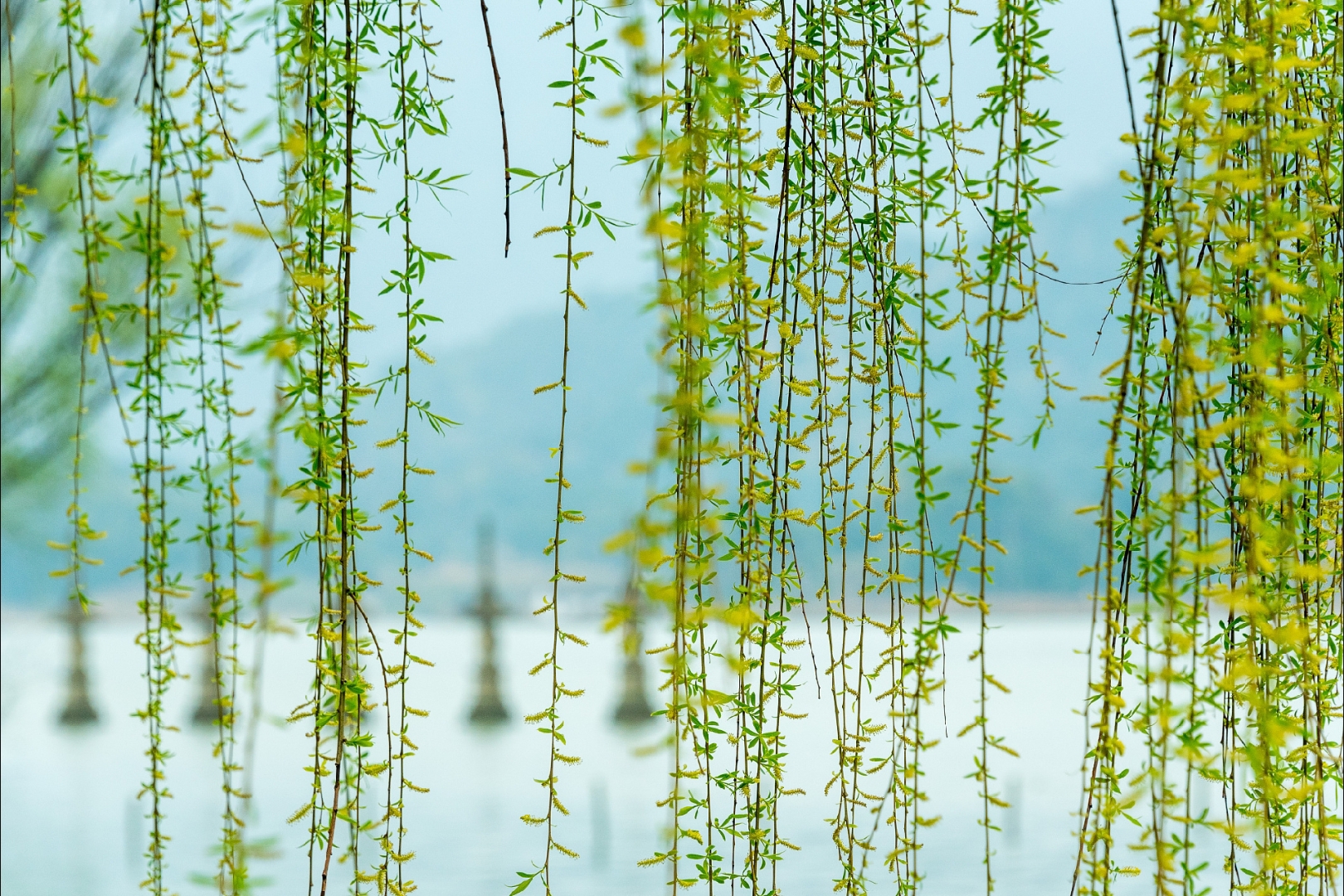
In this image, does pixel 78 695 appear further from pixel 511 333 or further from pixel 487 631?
pixel 511 333

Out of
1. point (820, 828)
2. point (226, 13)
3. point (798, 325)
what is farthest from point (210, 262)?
point (820, 828)

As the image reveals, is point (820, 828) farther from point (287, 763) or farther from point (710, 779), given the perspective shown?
point (710, 779)

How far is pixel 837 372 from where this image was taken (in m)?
1.15

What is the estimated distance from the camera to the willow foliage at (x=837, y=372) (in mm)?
801

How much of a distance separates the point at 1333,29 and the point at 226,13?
1.01 m

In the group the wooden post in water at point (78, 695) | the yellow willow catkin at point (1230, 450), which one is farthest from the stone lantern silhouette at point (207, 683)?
the yellow willow catkin at point (1230, 450)

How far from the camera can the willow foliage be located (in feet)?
2.63

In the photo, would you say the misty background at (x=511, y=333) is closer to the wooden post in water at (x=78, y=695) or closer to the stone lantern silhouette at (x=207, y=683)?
the stone lantern silhouette at (x=207, y=683)

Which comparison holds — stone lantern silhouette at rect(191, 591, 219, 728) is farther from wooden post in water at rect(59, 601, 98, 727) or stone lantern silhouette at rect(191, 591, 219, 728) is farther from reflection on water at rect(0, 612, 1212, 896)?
wooden post in water at rect(59, 601, 98, 727)

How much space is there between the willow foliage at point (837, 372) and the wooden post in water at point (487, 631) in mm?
5960

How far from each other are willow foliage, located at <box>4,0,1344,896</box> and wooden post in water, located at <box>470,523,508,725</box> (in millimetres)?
5960

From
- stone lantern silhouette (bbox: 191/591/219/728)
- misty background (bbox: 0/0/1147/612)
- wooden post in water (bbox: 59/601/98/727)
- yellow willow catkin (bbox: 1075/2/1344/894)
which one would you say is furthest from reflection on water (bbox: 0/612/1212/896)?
yellow willow catkin (bbox: 1075/2/1344/894)

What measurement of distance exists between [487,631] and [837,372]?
6447 mm

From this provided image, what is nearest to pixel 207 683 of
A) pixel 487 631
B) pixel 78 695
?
pixel 487 631
